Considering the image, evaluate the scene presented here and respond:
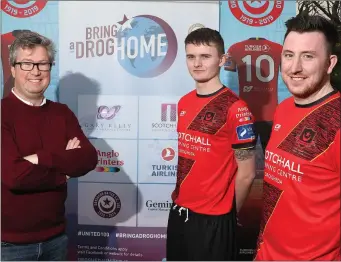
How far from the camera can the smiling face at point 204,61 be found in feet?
7.55

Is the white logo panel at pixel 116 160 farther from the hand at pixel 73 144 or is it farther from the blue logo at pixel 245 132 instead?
the blue logo at pixel 245 132

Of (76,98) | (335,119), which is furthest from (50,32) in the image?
(335,119)

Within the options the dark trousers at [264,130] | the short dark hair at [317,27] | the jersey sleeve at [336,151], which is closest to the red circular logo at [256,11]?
the dark trousers at [264,130]

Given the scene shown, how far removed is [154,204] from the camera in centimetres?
311

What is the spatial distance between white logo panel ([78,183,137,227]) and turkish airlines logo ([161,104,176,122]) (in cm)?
57

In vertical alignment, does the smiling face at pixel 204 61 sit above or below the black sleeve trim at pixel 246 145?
above

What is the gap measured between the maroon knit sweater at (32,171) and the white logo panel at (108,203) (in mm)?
983

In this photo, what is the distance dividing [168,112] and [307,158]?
154 centimetres

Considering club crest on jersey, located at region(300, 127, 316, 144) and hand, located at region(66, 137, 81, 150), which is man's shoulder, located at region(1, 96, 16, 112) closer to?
hand, located at region(66, 137, 81, 150)

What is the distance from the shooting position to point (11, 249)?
6.54ft

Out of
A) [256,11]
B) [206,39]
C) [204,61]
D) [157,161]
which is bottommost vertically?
[157,161]

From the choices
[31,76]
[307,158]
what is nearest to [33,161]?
[31,76]

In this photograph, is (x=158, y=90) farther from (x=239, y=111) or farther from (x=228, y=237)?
(x=228, y=237)

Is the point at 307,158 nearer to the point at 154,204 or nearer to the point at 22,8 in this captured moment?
the point at 154,204
